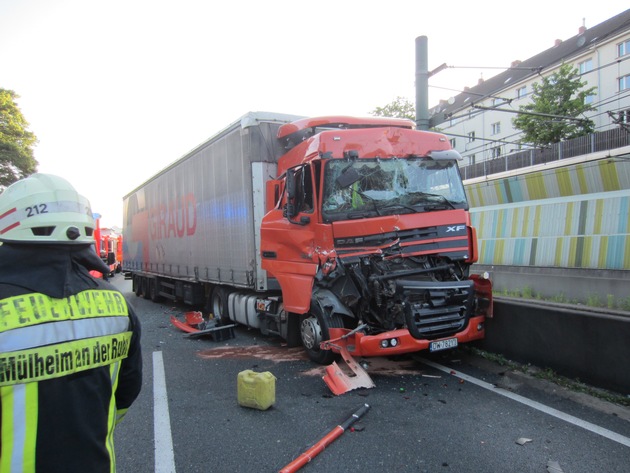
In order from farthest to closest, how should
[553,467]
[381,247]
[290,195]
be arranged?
[290,195], [381,247], [553,467]

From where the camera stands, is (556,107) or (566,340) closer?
(566,340)

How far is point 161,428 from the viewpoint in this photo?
13.8 ft

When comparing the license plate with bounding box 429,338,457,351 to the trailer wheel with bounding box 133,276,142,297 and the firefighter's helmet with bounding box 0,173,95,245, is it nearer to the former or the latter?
the firefighter's helmet with bounding box 0,173,95,245

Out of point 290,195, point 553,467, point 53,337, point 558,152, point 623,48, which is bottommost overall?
point 553,467

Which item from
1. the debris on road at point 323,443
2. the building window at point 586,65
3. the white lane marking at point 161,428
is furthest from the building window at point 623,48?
the white lane marking at point 161,428

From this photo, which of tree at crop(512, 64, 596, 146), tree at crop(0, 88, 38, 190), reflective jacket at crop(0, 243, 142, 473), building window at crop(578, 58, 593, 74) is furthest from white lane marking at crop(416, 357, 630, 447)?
building window at crop(578, 58, 593, 74)

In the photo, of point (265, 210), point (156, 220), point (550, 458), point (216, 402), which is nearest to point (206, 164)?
point (265, 210)

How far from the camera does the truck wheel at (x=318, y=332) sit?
5.47 meters

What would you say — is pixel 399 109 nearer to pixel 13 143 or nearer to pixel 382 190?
pixel 382 190

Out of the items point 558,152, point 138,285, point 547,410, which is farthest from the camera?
point 558,152

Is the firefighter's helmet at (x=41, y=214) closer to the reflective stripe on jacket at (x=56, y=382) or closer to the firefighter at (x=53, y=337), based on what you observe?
the firefighter at (x=53, y=337)

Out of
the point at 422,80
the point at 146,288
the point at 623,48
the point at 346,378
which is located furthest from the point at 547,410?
the point at 623,48

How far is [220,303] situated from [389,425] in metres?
6.03

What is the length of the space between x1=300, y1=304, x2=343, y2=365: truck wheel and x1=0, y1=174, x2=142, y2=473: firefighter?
3.94 m
